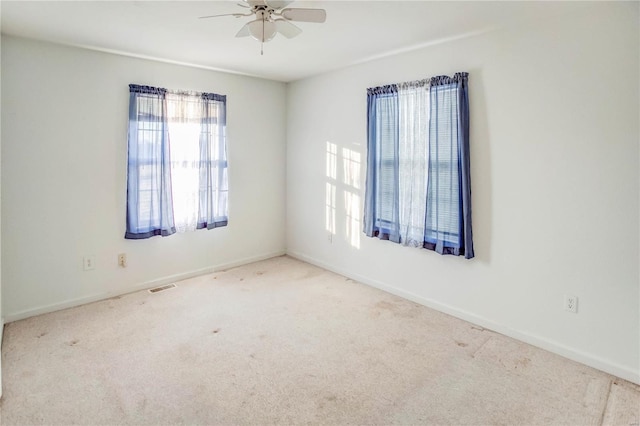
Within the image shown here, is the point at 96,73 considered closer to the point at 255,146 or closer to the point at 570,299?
the point at 255,146

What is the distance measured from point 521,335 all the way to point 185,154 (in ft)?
11.4

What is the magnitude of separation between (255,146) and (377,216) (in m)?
1.84

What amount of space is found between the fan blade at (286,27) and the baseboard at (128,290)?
9.33ft

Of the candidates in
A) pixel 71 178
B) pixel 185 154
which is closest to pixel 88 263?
pixel 71 178

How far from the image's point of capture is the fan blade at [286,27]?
2297 millimetres

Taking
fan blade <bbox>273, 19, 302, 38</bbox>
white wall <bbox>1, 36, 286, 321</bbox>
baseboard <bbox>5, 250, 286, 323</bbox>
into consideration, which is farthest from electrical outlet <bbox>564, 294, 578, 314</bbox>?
white wall <bbox>1, 36, 286, 321</bbox>

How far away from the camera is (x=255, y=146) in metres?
4.69

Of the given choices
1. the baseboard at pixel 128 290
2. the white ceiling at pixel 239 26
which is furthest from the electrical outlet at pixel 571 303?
the baseboard at pixel 128 290

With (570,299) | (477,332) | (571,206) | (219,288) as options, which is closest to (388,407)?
(477,332)

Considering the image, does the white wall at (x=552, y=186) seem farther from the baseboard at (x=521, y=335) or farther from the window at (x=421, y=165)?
the window at (x=421, y=165)

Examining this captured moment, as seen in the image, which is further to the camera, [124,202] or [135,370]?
[124,202]

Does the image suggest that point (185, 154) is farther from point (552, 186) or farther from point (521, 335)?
point (521, 335)

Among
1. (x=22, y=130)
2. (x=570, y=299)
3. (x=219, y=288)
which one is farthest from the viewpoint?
(x=219, y=288)

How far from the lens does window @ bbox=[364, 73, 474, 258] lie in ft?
10.1
